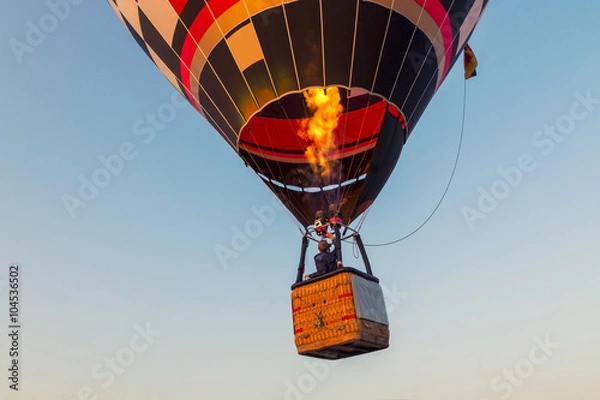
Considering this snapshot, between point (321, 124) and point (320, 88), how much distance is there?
92cm

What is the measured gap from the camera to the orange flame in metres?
6.87

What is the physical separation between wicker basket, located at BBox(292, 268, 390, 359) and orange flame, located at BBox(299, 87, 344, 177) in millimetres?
1994

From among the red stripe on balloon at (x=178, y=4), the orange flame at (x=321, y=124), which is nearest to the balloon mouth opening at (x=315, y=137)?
the orange flame at (x=321, y=124)

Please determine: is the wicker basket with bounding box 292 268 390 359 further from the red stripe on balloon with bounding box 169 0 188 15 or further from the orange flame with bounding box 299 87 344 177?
the red stripe on balloon with bounding box 169 0 188 15

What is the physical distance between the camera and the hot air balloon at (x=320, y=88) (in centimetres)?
580

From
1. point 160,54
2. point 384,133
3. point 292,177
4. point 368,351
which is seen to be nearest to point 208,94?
point 160,54

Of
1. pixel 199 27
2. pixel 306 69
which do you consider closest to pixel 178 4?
pixel 199 27

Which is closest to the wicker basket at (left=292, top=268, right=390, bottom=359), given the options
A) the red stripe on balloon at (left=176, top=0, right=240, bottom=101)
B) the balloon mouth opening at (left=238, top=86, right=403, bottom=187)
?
the balloon mouth opening at (left=238, top=86, right=403, bottom=187)

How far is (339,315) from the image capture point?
5.48 metres

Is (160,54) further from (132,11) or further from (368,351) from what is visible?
(368,351)

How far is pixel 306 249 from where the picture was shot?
6.31m

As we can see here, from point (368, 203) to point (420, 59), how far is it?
71.8 inches

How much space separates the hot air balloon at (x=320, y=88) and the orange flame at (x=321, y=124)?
0.05 feet

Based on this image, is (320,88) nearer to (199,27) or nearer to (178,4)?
(199,27)
